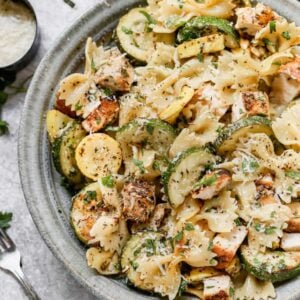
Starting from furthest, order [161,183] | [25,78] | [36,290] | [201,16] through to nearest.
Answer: [25,78]
[36,290]
[201,16]
[161,183]

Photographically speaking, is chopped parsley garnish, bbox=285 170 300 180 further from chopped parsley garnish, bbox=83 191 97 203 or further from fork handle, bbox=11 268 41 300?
fork handle, bbox=11 268 41 300

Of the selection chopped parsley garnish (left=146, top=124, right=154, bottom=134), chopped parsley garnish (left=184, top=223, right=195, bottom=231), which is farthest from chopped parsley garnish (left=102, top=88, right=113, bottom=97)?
chopped parsley garnish (left=184, top=223, right=195, bottom=231)

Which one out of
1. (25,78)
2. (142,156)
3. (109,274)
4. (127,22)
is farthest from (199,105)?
(25,78)

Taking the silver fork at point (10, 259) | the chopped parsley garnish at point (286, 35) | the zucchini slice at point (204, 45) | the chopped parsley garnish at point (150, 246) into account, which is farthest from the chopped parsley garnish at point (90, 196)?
the chopped parsley garnish at point (286, 35)

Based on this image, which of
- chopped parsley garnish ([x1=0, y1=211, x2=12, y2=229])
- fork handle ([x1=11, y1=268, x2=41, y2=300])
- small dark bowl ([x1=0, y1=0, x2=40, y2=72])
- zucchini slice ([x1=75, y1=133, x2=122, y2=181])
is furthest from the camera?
small dark bowl ([x1=0, y1=0, x2=40, y2=72])

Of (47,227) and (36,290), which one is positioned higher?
(47,227)

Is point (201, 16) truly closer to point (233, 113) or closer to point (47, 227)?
point (233, 113)
